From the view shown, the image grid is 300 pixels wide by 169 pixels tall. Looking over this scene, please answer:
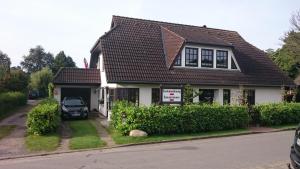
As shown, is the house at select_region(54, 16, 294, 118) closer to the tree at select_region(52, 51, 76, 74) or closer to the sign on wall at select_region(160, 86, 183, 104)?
the sign on wall at select_region(160, 86, 183, 104)

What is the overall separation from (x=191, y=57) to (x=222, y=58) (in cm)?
278

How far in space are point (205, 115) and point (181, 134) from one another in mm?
1840

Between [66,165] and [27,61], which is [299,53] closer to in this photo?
[66,165]

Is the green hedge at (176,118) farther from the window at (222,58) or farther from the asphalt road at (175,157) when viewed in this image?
the window at (222,58)

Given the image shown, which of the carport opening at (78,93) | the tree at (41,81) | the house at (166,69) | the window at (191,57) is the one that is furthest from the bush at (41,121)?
the tree at (41,81)

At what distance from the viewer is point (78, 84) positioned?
30.2 metres

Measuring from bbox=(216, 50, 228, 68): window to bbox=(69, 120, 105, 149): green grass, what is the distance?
39.5 feet

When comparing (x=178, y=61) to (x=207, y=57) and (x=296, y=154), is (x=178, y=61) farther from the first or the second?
(x=296, y=154)

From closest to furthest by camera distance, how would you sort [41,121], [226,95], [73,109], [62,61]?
[41,121]
[73,109]
[226,95]
[62,61]

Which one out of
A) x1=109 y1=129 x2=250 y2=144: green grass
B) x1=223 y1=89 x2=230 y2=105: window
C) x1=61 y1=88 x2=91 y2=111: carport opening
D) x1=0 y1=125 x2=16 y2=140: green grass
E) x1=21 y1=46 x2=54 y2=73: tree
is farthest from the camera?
x1=21 y1=46 x2=54 y2=73: tree

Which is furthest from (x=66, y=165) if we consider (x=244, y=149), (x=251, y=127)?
(x=251, y=127)

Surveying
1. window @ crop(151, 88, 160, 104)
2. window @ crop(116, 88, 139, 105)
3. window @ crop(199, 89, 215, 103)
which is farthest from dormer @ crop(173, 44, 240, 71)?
window @ crop(116, 88, 139, 105)

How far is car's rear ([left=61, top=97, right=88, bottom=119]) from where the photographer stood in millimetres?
26531

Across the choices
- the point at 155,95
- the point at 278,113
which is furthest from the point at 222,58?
the point at 278,113
